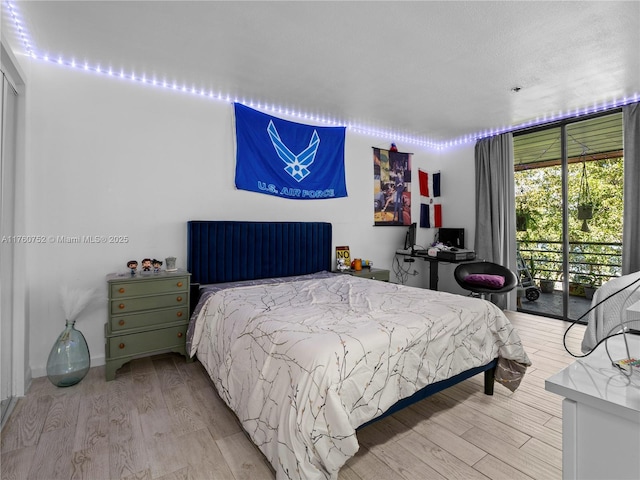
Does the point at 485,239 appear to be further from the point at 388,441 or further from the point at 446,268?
the point at 388,441

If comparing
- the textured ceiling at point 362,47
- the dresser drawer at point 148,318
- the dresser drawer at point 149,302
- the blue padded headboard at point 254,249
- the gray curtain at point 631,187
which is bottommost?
the dresser drawer at point 148,318

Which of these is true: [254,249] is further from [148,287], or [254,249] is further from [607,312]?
[607,312]

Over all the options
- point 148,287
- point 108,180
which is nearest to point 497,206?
point 148,287

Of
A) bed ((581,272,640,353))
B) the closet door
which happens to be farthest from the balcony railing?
the closet door

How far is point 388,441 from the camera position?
1.79 meters

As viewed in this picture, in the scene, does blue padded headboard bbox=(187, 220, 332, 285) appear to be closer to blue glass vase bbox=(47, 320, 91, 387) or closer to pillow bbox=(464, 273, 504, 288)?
blue glass vase bbox=(47, 320, 91, 387)

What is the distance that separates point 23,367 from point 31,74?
2257 mm

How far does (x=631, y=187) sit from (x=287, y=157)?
3.83 m

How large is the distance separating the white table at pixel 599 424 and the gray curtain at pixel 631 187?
3680 mm

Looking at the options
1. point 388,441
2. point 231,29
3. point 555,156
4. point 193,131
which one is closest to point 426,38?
point 231,29

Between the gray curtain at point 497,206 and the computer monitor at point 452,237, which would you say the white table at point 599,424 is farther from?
the computer monitor at point 452,237

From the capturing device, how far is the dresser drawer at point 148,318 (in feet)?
8.30

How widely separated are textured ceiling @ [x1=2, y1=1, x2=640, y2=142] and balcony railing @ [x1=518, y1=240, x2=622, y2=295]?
2.33 meters

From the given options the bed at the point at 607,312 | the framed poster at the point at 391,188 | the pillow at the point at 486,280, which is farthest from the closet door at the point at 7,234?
the pillow at the point at 486,280
